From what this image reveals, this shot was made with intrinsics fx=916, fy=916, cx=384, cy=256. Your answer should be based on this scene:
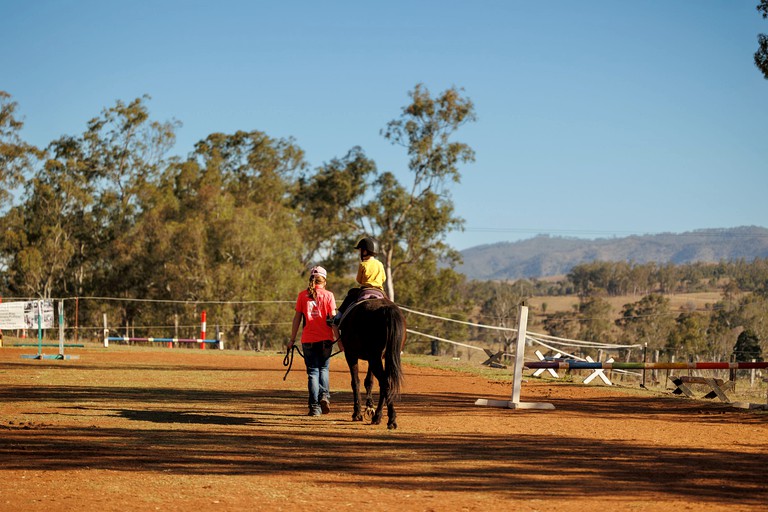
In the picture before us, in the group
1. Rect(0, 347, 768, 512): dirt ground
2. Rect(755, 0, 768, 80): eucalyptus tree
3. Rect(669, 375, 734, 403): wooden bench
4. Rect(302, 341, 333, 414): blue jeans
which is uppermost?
Rect(755, 0, 768, 80): eucalyptus tree

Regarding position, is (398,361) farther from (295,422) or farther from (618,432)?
(618,432)

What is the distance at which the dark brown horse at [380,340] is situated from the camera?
11.5 m

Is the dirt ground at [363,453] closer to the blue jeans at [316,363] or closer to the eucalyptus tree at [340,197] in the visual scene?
the blue jeans at [316,363]

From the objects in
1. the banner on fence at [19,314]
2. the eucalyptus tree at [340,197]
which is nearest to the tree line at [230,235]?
the eucalyptus tree at [340,197]

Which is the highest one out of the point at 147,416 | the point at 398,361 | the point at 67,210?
the point at 67,210

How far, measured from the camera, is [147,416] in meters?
12.6

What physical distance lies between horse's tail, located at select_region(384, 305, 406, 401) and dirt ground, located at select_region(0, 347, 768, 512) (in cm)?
57

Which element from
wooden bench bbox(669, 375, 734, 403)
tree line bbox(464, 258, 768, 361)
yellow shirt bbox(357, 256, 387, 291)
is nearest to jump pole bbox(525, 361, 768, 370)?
wooden bench bbox(669, 375, 734, 403)

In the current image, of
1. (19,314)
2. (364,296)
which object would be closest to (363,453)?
(364,296)

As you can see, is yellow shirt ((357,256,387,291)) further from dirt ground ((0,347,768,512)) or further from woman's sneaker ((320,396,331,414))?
dirt ground ((0,347,768,512))

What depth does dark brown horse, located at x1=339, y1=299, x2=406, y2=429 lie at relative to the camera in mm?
11516

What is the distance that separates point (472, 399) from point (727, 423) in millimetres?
4540

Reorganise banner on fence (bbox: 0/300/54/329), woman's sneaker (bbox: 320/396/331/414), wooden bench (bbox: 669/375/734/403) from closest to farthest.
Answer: woman's sneaker (bbox: 320/396/331/414), wooden bench (bbox: 669/375/734/403), banner on fence (bbox: 0/300/54/329)

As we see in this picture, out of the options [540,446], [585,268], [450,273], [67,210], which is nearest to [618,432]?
[540,446]
